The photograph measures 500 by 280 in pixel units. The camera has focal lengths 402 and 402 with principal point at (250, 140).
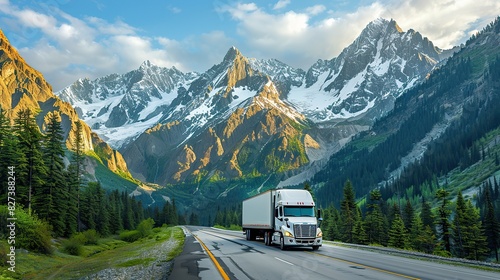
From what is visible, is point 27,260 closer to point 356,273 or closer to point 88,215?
point 356,273

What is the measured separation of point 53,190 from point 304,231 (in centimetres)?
4541

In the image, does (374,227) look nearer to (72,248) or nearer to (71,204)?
(72,248)

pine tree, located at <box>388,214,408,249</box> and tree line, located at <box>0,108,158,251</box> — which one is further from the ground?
tree line, located at <box>0,108,158,251</box>

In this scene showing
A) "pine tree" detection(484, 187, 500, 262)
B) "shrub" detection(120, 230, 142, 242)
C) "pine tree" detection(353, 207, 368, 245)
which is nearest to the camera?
"pine tree" detection(353, 207, 368, 245)

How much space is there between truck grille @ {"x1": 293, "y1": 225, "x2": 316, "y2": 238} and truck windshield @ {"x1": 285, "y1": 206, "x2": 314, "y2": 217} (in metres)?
1.62

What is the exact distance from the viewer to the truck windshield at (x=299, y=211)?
34875mm

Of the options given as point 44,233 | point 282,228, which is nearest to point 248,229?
point 282,228

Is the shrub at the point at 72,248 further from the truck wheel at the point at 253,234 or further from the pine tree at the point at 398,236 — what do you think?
the pine tree at the point at 398,236

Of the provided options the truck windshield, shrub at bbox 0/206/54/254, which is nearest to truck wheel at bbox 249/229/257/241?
the truck windshield

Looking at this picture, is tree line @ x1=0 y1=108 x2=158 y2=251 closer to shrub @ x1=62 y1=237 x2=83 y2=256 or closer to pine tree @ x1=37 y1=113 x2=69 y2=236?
pine tree @ x1=37 y1=113 x2=69 y2=236

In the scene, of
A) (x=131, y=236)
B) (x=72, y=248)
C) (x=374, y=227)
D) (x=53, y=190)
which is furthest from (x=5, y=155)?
(x=374, y=227)

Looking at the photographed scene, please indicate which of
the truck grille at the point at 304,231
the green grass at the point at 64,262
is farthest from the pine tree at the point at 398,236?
the green grass at the point at 64,262

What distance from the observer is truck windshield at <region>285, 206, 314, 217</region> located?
34875mm

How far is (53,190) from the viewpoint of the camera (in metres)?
62.3
